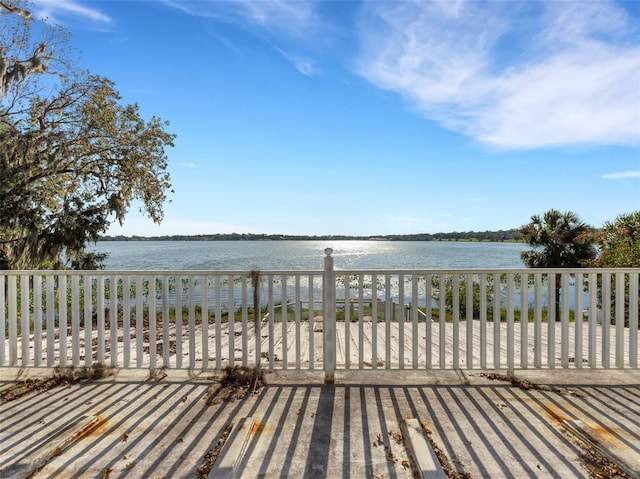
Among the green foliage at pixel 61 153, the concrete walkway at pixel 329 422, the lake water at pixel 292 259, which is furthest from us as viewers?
the lake water at pixel 292 259

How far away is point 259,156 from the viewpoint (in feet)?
36.6

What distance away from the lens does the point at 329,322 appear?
8.89 ft

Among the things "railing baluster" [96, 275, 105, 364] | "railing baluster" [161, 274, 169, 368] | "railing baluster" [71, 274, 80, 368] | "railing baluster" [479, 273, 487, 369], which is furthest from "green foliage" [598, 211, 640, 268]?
"railing baluster" [71, 274, 80, 368]

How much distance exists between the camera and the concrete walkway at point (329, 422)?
158 cm

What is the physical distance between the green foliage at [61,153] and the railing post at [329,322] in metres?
3.63

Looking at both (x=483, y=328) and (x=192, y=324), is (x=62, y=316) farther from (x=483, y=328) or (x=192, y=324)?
(x=483, y=328)

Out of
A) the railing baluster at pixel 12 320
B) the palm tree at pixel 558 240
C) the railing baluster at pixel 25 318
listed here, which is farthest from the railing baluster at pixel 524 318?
the palm tree at pixel 558 240

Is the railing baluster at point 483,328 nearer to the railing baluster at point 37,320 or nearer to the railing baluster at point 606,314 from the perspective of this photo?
the railing baluster at point 606,314

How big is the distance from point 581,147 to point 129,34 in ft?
47.2

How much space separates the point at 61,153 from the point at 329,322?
4388 mm

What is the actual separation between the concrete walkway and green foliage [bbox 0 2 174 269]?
272cm

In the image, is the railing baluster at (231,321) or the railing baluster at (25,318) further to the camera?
the railing baluster at (25,318)

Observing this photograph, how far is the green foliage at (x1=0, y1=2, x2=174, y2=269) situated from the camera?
3881 mm

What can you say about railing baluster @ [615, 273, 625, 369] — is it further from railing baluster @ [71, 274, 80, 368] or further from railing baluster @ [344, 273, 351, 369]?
railing baluster @ [71, 274, 80, 368]
